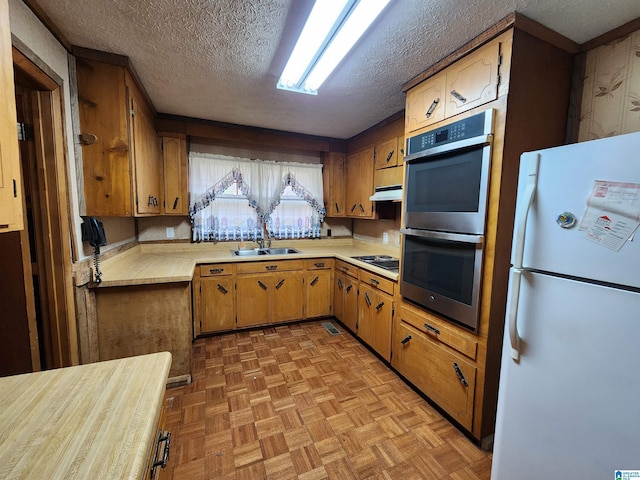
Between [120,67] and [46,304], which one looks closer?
[46,304]

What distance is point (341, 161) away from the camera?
11.8 ft

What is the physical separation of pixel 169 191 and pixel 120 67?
52.4 inches

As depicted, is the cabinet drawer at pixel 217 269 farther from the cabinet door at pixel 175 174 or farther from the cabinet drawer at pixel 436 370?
the cabinet drawer at pixel 436 370

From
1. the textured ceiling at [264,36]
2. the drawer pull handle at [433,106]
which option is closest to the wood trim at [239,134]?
the textured ceiling at [264,36]

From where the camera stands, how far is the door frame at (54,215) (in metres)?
1.45

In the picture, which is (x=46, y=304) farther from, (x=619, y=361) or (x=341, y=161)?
(x=341, y=161)

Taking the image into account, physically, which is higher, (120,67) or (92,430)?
(120,67)

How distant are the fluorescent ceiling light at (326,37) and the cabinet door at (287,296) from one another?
1.94 m

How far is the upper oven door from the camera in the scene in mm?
1492

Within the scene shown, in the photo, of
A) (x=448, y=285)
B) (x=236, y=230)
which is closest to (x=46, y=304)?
(x=236, y=230)

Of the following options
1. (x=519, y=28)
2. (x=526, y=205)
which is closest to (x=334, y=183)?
(x=519, y=28)

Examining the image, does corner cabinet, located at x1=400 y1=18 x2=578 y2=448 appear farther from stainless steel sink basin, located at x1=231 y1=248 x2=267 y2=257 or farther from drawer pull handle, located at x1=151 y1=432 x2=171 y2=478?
stainless steel sink basin, located at x1=231 y1=248 x2=267 y2=257

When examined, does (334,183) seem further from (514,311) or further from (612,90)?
(514,311)

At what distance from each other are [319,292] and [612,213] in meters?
2.67
